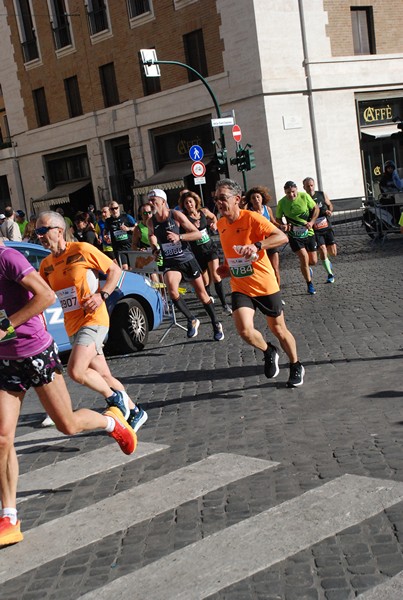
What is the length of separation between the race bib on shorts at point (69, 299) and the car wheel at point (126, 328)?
395 cm

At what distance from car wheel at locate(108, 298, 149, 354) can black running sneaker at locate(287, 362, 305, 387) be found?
3460mm

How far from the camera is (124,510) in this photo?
491 cm

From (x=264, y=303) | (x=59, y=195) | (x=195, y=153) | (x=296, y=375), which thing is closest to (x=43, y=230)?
(x=264, y=303)

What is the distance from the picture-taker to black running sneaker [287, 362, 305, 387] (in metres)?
7.51

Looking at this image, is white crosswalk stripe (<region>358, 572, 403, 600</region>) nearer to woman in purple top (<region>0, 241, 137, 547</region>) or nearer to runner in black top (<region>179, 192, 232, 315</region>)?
woman in purple top (<region>0, 241, 137, 547</region>)

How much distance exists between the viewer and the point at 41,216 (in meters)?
6.26

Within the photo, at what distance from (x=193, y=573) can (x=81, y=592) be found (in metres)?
0.53

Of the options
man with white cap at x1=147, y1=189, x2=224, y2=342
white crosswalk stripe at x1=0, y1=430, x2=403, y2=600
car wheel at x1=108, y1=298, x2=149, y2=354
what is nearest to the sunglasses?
white crosswalk stripe at x1=0, y1=430, x2=403, y2=600

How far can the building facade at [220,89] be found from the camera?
30453mm

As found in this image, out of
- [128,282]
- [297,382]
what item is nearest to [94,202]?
[128,282]

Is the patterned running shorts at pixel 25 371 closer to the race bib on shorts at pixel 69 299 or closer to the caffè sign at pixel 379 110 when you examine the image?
the race bib on shorts at pixel 69 299

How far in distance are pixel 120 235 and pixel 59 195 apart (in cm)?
2370

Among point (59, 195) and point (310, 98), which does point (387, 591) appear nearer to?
point (310, 98)

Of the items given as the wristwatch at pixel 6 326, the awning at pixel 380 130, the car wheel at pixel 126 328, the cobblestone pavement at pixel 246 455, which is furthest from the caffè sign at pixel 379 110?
the wristwatch at pixel 6 326
